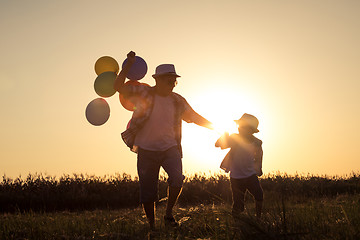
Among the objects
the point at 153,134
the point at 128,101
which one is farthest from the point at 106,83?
the point at 153,134

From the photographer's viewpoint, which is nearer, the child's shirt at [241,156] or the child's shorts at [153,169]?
the child's shorts at [153,169]

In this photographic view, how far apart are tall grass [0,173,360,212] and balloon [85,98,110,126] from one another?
6.05m

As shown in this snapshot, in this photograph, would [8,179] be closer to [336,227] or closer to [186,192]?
[186,192]

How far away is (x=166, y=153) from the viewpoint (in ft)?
19.4

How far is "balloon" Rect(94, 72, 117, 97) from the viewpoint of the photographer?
244 inches

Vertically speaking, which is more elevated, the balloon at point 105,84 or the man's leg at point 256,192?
the balloon at point 105,84

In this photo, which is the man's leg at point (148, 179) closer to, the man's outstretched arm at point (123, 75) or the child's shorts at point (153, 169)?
the child's shorts at point (153, 169)

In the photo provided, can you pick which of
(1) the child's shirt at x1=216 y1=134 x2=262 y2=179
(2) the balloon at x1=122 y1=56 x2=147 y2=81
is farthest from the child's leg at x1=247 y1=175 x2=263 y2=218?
(2) the balloon at x1=122 y1=56 x2=147 y2=81

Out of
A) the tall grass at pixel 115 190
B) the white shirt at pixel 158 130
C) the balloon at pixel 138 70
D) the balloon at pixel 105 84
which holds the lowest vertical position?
the tall grass at pixel 115 190

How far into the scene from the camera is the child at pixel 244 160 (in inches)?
282

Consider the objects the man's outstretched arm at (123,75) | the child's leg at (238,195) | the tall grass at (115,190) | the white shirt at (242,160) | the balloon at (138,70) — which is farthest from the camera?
the tall grass at (115,190)

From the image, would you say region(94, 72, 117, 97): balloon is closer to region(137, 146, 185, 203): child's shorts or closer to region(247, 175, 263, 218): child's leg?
region(137, 146, 185, 203): child's shorts

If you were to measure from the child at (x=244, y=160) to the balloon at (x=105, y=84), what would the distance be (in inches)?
88.0

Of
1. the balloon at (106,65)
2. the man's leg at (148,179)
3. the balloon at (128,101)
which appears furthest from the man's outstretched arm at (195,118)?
the balloon at (106,65)
